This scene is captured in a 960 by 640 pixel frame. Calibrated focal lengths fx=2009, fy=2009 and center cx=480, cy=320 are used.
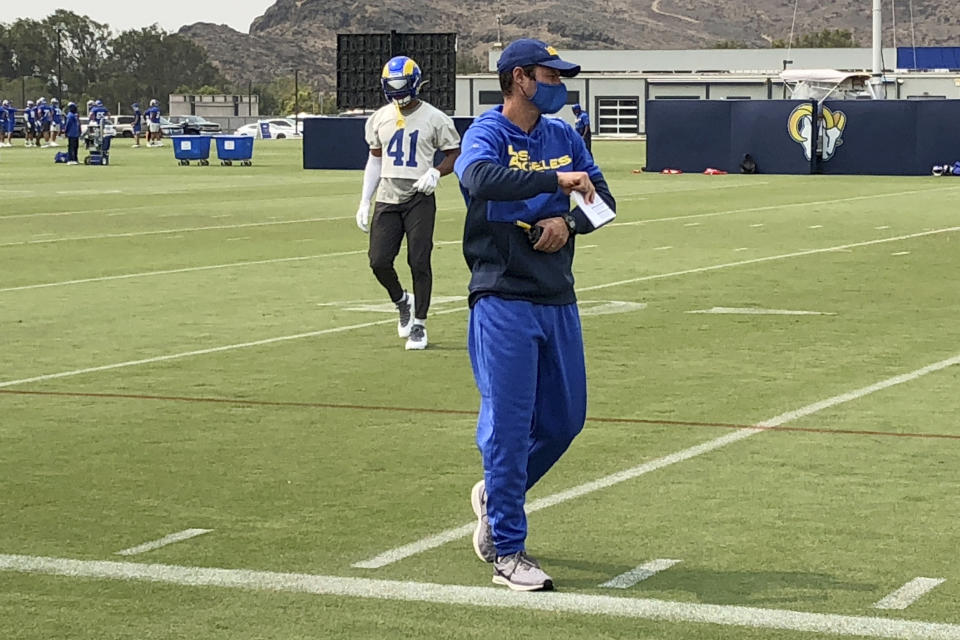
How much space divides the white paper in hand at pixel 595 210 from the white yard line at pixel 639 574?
3.99 feet

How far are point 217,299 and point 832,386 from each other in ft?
23.1

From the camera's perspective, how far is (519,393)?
269 inches

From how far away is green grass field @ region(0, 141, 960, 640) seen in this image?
6.59 m

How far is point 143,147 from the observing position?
80188 mm

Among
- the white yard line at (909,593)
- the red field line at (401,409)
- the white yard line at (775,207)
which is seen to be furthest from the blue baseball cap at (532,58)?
the white yard line at (775,207)

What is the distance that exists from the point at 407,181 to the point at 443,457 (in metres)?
4.55

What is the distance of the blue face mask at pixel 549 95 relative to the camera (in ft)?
22.5

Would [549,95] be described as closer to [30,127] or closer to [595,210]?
[595,210]

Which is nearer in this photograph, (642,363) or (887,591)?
(887,591)

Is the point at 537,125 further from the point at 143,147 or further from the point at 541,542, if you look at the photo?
the point at 143,147

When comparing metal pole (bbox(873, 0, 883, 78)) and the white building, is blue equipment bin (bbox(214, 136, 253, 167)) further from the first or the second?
the white building

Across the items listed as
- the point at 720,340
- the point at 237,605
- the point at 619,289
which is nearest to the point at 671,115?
the point at 619,289

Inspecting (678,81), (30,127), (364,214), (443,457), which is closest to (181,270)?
(364,214)

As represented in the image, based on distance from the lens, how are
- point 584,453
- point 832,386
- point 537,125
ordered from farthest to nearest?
point 832,386, point 584,453, point 537,125
